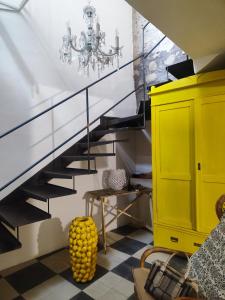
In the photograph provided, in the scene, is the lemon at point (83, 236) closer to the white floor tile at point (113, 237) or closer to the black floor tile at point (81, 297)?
the black floor tile at point (81, 297)

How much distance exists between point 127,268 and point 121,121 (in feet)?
6.04

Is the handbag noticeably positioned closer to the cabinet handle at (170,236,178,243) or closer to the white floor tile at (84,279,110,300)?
the white floor tile at (84,279,110,300)

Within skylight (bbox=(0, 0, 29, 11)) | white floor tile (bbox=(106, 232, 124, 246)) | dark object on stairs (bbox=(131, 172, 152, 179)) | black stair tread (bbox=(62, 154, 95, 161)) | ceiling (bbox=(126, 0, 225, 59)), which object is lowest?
white floor tile (bbox=(106, 232, 124, 246))

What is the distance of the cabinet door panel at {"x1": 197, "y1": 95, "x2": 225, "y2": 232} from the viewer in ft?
7.45

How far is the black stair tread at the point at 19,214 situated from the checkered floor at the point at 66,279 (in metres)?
0.73

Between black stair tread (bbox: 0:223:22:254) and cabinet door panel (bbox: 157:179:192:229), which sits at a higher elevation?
cabinet door panel (bbox: 157:179:192:229)

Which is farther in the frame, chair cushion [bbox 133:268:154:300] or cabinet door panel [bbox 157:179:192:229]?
cabinet door panel [bbox 157:179:192:229]

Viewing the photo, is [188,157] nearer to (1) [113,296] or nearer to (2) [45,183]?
(1) [113,296]

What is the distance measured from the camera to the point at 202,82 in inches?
92.1

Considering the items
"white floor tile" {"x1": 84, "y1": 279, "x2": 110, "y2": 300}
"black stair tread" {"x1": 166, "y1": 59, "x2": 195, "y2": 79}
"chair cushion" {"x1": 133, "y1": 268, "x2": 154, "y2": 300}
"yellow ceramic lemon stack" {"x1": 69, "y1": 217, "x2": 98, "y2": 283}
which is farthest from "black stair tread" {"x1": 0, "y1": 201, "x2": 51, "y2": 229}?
"black stair tread" {"x1": 166, "y1": 59, "x2": 195, "y2": 79}

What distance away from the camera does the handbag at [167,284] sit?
4.47 ft

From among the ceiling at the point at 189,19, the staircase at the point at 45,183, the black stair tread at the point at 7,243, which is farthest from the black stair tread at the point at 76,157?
the ceiling at the point at 189,19

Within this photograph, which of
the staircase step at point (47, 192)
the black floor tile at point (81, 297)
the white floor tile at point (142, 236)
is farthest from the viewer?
the white floor tile at point (142, 236)

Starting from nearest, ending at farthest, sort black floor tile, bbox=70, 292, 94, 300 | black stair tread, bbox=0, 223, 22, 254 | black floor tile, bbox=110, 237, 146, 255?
black stair tread, bbox=0, 223, 22, 254
black floor tile, bbox=70, 292, 94, 300
black floor tile, bbox=110, 237, 146, 255
